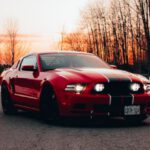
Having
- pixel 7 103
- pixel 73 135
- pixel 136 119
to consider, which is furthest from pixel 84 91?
pixel 7 103

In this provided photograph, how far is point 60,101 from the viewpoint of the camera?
27.9 ft

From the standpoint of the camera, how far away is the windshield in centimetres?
969

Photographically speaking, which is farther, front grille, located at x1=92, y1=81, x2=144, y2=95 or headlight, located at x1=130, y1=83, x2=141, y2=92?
headlight, located at x1=130, y1=83, x2=141, y2=92

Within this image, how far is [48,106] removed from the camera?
895cm

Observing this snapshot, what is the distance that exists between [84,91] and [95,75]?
403mm

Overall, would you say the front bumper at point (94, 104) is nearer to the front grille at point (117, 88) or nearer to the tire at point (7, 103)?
the front grille at point (117, 88)

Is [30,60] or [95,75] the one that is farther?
[30,60]

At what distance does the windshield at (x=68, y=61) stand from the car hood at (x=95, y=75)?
2.20ft

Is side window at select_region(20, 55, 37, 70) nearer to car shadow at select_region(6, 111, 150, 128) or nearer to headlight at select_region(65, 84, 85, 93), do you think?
car shadow at select_region(6, 111, 150, 128)

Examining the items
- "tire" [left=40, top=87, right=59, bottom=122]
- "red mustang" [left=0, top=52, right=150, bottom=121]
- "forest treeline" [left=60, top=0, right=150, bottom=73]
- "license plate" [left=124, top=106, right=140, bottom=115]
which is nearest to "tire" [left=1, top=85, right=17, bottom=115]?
"red mustang" [left=0, top=52, right=150, bottom=121]

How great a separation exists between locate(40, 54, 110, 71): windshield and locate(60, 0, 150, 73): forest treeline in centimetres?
4067

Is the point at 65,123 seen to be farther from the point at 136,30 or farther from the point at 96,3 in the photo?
the point at 96,3

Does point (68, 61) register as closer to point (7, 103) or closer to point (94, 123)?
point (94, 123)

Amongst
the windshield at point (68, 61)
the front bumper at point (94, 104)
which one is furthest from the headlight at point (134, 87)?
the windshield at point (68, 61)
